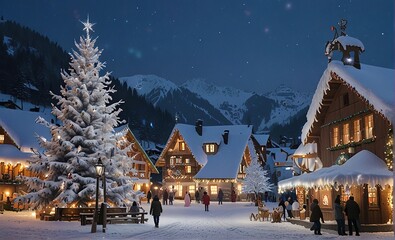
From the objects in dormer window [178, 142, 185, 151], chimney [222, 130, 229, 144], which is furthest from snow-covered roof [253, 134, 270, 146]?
dormer window [178, 142, 185, 151]

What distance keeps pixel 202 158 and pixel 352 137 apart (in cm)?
4467

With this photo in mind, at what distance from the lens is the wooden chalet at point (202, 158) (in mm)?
66500

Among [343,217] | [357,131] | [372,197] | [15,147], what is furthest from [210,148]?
[343,217]

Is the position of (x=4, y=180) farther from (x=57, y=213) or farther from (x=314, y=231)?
(x=314, y=231)

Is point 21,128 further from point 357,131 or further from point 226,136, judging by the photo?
point 357,131

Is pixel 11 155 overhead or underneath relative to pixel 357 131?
overhead

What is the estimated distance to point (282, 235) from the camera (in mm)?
20828

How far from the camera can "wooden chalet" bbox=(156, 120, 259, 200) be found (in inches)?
2618

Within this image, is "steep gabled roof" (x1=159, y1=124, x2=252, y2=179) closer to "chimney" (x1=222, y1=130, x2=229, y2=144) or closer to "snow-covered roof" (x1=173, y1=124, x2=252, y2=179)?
"snow-covered roof" (x1=173, y1=124, x2=252, y2=179)

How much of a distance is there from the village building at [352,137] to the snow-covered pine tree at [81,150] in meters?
10.2

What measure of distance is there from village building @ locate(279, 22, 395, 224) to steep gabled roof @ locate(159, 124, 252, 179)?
113 feet

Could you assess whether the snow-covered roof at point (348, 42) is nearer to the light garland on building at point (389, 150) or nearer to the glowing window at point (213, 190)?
the light garland on building at point (389, 150)

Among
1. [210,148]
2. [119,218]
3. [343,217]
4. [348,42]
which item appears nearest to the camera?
[343,217]

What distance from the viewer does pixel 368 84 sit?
77.4 feet
